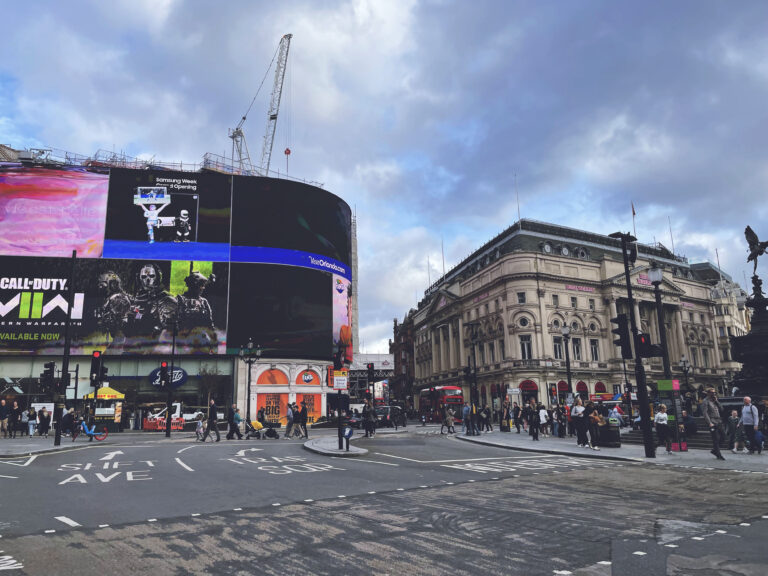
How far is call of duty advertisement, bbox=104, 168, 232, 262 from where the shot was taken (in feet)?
187

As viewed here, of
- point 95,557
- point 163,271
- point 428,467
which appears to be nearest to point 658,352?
point 428,467

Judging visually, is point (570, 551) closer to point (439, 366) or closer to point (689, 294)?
point (439, 366)

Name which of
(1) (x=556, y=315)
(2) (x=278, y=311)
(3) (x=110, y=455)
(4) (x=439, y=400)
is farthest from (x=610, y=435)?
(1) (x=556, y=315)

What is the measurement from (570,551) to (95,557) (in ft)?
17.7

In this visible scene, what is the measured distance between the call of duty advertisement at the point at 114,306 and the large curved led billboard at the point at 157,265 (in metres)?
0.10

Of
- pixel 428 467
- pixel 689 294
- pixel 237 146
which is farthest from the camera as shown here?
pixel 237 146

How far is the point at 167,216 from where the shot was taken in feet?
190

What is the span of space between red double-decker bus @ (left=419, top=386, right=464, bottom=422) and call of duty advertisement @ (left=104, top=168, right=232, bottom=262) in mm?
27042

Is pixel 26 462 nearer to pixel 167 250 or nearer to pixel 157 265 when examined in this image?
pixel 157 265

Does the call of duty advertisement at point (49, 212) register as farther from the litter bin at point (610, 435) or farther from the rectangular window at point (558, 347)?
the rectangular window at point (558, 347)

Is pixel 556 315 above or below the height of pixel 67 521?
above

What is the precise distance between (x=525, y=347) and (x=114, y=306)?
154 ft

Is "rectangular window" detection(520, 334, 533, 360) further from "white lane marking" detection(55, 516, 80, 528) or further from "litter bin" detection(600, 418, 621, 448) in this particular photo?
"white lane marking" detection(55, 516, 80, 528)

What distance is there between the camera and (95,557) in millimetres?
6070
